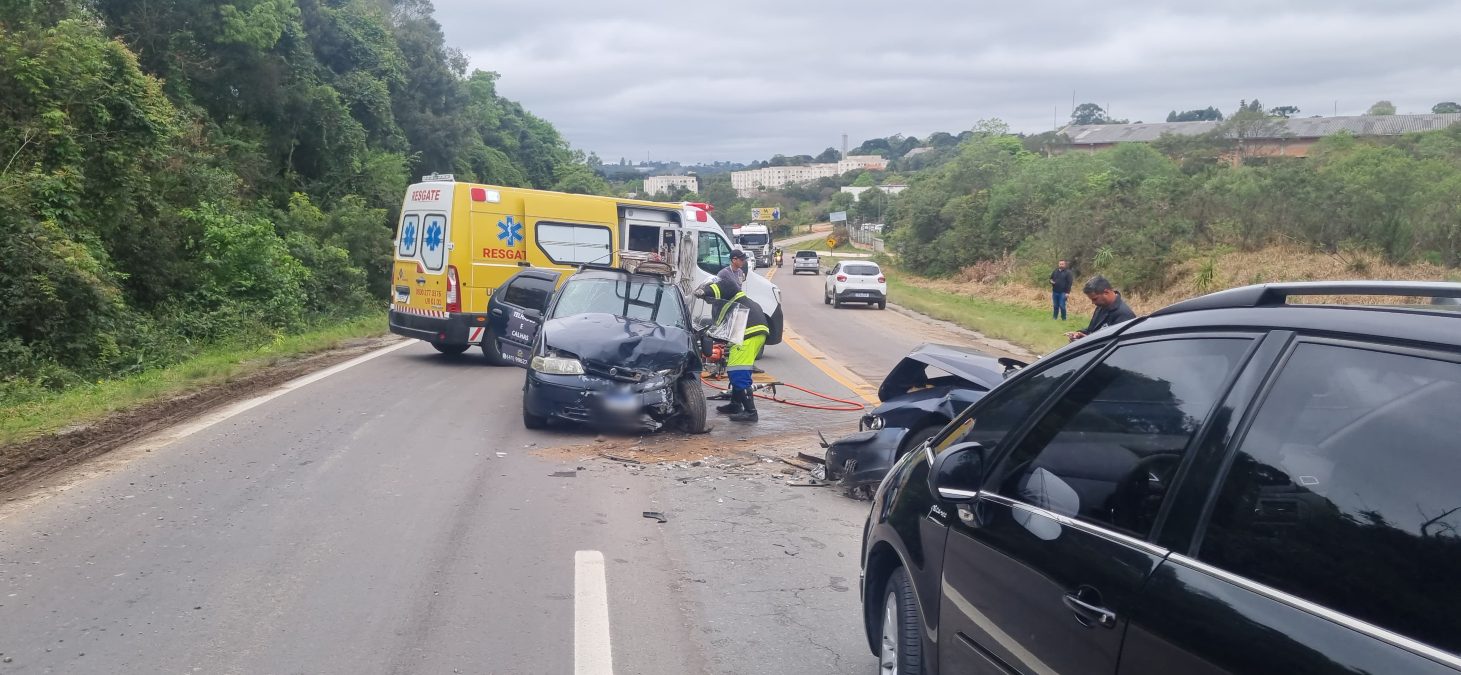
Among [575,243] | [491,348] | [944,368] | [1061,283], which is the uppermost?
[575,243]

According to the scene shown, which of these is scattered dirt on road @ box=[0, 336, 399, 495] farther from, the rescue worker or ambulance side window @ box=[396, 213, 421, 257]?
the rescue worker

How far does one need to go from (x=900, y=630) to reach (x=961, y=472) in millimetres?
845

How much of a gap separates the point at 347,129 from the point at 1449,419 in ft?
113

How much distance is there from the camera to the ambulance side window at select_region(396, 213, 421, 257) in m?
17.4

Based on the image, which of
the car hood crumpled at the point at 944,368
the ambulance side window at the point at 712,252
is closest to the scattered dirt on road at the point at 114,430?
the car hood crumpled at the point at 944,368

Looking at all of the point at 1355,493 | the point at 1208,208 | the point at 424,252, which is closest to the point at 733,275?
the point at 424,252

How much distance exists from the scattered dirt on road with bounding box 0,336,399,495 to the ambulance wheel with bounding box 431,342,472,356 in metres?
2.22

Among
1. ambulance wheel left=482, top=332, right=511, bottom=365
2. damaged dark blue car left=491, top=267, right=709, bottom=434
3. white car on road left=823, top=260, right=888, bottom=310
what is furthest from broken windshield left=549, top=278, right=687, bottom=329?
white car on road left=823, top=260, right=888, bottom=310

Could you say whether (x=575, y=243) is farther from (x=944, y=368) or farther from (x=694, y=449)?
(x=944, y=368)

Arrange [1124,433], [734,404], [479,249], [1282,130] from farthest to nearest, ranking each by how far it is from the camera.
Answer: [1282,130] → [479,249] → [734,404] → [1124,433]

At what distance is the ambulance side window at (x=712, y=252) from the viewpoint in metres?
20.5

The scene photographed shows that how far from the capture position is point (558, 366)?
414 inches

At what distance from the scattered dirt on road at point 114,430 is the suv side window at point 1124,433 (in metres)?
7.49

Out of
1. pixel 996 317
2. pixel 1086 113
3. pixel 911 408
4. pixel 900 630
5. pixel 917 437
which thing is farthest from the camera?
pixel 1086 113
